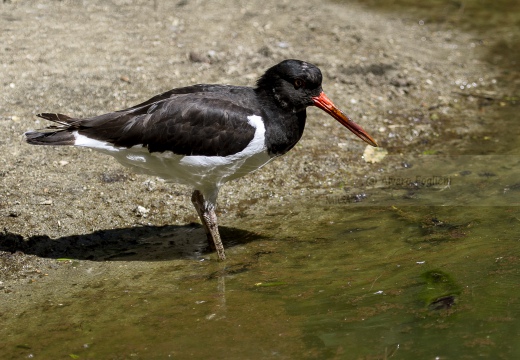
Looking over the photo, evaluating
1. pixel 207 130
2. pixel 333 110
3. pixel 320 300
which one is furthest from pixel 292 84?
pixel 320 300

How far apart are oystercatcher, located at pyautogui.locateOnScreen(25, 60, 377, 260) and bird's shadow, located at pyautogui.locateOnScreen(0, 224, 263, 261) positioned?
0.39 m

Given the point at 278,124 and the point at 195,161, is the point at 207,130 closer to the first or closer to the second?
the point at 195,161

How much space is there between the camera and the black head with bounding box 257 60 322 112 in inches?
234

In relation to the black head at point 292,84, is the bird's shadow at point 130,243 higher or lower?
lower

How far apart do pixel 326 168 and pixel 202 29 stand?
343 cm

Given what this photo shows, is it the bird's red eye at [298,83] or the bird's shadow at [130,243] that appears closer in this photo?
the bird's red eye at [298,83]

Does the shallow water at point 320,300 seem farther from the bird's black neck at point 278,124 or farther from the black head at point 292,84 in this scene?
the black head at point 292,84

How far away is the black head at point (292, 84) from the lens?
595 centimetres

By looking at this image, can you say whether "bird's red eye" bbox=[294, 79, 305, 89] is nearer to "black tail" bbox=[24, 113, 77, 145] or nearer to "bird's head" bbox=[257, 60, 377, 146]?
"bird's head" bbox=[257, 60, 377, 146]

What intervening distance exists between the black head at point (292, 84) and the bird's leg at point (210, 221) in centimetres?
101

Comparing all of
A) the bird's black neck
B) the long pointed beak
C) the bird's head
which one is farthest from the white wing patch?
the long pointed beak

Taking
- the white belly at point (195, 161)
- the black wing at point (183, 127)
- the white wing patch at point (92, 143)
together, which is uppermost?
the black wing at point (183, 127)

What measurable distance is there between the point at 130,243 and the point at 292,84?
6.21ft

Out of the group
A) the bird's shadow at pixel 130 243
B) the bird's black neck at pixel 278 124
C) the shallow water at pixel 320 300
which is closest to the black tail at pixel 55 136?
the bird's shadow at pixel 130 243
